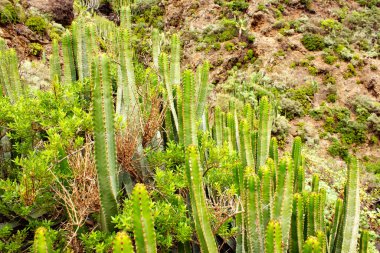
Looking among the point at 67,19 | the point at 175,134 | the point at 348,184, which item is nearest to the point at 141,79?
the point at 175,134

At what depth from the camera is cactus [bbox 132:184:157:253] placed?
5.73ft

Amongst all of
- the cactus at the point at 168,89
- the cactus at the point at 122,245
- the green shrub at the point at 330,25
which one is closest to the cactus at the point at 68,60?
the cactus at the point at 168,89

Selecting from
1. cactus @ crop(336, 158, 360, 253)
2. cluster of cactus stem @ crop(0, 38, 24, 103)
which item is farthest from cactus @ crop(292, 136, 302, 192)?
cluster of cactus stem @ crop(0, 38, 24, 103)

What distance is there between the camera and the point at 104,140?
2.35 metres

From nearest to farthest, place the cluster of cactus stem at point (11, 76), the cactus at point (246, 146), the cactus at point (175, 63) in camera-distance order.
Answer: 1. the cactus at point (246, 146)
2. the cluster of cactus stem at point (11, 76)
3. the cactus at point (175, 63)

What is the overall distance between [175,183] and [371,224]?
666cm

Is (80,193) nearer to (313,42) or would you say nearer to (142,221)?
(142,221)

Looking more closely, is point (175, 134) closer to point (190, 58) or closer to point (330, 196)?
point (330, 196)

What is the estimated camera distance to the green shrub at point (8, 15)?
→ 397 inches

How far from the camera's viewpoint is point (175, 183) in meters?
2.78

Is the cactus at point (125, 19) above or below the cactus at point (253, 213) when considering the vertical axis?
above

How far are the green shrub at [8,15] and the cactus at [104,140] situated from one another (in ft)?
31.2

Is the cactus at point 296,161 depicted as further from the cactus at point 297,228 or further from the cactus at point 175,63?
the cactus at point 175,63

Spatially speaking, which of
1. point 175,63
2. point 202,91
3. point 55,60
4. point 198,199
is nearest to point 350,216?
point 198,199
